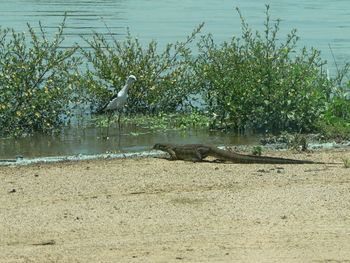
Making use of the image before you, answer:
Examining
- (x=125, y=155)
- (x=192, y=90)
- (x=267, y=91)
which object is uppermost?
(x=267, y=91)

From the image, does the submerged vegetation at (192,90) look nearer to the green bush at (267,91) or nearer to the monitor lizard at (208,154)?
the green bush at (267,91)

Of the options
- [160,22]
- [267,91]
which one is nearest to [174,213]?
[267,91]

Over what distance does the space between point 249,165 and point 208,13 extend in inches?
913

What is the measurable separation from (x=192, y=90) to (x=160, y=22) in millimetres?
14339

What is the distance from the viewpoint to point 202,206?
786 cm

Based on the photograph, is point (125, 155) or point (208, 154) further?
point (125, 155)

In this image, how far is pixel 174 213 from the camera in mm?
7613

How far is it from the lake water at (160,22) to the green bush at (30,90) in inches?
13.6

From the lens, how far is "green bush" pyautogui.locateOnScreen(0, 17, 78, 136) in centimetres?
1266

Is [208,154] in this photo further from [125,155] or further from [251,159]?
[125,155]

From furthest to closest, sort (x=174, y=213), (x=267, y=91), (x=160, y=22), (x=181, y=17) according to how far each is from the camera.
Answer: (x=181, y=17) < (x=160, y=22) < (x=267, y=91) < (x=174, y=213)

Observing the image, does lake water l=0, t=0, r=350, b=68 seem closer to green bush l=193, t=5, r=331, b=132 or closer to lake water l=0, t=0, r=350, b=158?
lake water l=0, t=0, r=350, b=158

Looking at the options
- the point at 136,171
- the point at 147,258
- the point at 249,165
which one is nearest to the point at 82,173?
the point at 136,171

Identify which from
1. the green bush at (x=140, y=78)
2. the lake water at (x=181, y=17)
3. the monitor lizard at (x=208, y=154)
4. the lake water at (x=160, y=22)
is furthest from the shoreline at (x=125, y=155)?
the lake water at (x=181, y=17)
